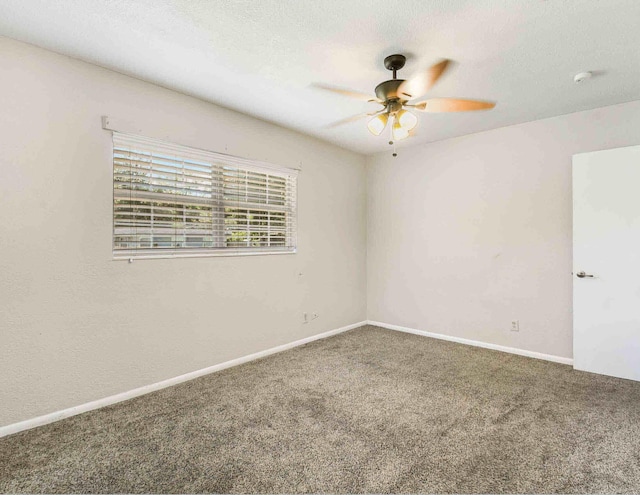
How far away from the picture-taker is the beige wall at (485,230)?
3.40 m

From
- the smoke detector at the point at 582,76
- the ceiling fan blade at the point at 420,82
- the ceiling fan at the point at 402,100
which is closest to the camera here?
the ceiling fan blade at the point at 420,82

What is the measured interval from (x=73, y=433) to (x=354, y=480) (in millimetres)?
1781

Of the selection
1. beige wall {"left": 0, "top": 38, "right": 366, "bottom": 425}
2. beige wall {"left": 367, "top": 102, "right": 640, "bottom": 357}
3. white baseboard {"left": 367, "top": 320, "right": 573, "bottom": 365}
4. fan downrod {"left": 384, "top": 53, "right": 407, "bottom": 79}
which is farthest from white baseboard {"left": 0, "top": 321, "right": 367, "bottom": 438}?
fan downrod {"left": 384, "top": 53, "right": 407, "bottom": 79}

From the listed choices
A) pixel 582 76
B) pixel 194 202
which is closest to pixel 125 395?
pixel 194 202

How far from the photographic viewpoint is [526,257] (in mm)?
3625

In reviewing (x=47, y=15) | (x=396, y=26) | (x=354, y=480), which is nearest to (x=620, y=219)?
(x=396, y=26)

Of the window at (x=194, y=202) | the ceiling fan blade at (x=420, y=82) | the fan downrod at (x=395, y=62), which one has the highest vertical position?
the fan downrod at (x=395, y=62)

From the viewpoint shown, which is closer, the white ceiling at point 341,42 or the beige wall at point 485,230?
Result: the white ceiling at point 341,42

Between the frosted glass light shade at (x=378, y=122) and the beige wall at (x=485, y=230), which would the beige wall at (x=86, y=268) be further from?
the beige wall at (x=485, y=230)

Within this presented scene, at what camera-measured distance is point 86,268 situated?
2430 millimetres

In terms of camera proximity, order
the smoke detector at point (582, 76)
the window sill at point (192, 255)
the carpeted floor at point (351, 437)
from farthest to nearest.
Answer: the window sill at point (192, 255) → the smoke detector at point (582, 76) → the carpeted floor at point (351, 437)

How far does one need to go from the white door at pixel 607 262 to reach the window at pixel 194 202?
2895 mm

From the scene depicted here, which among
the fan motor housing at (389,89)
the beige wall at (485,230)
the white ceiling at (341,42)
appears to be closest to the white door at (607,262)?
the beige wall at (485,230)

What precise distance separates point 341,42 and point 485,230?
2.74 metres
